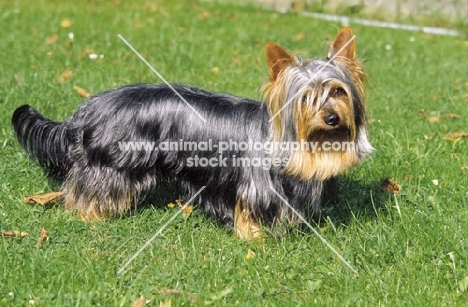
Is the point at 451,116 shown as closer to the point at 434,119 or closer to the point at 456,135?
the point at 434,119

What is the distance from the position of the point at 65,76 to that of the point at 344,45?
4.10m

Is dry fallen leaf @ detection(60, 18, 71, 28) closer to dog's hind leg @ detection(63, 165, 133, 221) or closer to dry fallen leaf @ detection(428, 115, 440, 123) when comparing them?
dog's hind leg @ detection(63, 165, 133, 221)

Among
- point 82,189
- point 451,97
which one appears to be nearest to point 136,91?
point 82,189

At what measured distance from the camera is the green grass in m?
3.82

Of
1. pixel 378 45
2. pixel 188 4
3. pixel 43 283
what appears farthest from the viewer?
pixel 188 4

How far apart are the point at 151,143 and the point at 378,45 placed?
5537 mm

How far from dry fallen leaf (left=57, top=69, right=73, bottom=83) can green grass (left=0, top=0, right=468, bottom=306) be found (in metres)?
0.06

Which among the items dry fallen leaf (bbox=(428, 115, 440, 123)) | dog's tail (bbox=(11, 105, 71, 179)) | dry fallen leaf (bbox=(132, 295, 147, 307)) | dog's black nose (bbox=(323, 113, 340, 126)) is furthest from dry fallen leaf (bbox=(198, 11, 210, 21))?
dry fallen leaf (bbox=(132, 295, 147, 307))

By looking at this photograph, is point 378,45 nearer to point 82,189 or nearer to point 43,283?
point 82,189

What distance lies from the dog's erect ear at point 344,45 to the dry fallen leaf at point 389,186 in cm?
130

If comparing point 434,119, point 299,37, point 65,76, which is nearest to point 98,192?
point 65,76

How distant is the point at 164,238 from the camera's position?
454 cm

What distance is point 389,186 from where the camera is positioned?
16.7 ft

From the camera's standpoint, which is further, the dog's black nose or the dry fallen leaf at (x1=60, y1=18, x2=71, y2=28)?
the dry fallen leaf at (x1=60, y1=18, x2=71, y2=28)
